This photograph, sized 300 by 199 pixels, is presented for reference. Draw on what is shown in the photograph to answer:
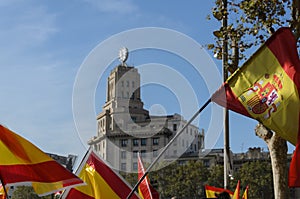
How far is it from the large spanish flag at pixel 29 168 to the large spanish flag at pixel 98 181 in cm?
231

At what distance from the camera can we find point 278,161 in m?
14.2

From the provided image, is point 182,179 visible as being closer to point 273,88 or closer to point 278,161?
point 278,161

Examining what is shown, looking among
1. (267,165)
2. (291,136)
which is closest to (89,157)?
(291,136)

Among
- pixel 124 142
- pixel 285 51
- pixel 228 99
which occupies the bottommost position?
pixel 228 99

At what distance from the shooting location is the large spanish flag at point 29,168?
855 centimetres

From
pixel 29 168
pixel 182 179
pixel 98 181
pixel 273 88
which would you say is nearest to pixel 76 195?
pixel 98 181

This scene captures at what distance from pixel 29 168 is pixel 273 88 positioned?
3358mm

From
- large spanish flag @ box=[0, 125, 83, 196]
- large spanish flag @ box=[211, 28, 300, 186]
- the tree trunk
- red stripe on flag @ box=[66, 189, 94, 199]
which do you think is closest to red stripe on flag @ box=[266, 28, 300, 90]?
large spanish flag @ box=[211, 28, 300, 186]

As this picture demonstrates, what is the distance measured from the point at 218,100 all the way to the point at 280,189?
22.1 feet

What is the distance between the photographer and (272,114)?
24.6 feet

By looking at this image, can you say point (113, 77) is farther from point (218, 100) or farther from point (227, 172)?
point (218, 100)

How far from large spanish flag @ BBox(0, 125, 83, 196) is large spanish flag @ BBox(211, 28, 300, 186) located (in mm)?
2362

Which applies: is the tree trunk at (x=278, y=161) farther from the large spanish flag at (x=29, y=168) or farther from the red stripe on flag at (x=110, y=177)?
the large spanish flag at (x=29, y=168)

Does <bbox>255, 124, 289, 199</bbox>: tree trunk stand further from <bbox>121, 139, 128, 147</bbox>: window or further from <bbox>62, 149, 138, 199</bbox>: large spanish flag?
<bbox>121, 139, 128, 147</bbox>: window
